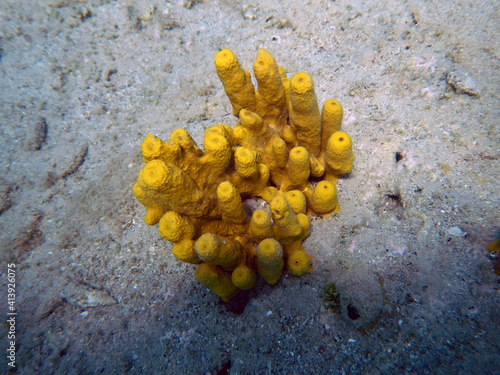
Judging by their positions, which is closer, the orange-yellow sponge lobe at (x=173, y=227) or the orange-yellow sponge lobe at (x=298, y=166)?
the orange-yellow sponge lobe at (x=173, y=227)

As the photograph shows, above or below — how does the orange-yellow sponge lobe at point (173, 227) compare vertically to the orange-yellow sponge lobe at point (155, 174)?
below

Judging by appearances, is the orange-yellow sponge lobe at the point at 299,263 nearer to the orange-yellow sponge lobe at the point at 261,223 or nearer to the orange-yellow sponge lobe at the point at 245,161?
the orange-yellow sponge lobe at the point at 261,223

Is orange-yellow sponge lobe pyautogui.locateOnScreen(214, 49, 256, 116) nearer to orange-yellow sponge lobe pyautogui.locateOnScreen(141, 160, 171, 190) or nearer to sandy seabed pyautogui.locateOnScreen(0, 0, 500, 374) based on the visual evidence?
orange-yellow sponge lobe pyautogui.locateOnScreen(141, 160, 171, 190)


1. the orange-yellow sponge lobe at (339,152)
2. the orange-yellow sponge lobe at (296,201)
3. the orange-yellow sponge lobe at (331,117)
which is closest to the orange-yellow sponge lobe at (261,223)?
the orange-yellow sponge lobe at (296,201)

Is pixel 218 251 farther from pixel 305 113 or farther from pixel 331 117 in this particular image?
pixel 331 117

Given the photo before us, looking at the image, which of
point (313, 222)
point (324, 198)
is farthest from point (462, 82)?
point (313, 222)

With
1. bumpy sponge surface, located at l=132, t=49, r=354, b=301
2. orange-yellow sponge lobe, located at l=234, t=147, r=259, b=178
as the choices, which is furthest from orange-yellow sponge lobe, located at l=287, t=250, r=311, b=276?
orange-yellow sponge lobe, located at l=234, t=147, r=259, b=178
